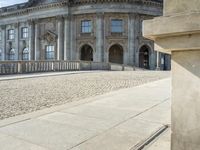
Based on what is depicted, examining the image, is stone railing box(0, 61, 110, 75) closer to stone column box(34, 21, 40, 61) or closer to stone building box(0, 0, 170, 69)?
stone building box(0, 0, 170, 69)

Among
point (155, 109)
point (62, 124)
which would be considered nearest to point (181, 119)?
point (62, 124)

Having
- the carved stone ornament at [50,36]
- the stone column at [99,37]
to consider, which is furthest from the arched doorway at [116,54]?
the carved stone ornament at [50,36]

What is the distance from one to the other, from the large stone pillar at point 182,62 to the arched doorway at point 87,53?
4015 centimetres

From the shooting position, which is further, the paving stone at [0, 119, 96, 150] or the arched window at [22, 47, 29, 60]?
the arched window at [22, 47, 29, 60]

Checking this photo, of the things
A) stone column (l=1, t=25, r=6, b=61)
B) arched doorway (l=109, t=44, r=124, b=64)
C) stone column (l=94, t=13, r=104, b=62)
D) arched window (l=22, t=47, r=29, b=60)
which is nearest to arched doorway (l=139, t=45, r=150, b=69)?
arched doorway (l=109, t=44, r=124, b=64)

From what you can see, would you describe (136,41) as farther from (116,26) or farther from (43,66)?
(43,66)

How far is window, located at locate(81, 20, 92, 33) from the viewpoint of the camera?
41.7 m

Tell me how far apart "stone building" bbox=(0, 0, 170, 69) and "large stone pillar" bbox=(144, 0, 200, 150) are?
36.9 meters

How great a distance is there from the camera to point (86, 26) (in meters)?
42.0

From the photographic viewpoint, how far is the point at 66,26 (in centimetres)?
4259

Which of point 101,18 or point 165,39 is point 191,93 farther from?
point 101,18

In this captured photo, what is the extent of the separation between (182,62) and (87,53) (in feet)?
135

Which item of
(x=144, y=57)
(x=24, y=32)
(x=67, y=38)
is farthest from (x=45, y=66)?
(x=24, y=32)

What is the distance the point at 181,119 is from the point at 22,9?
48237mm
